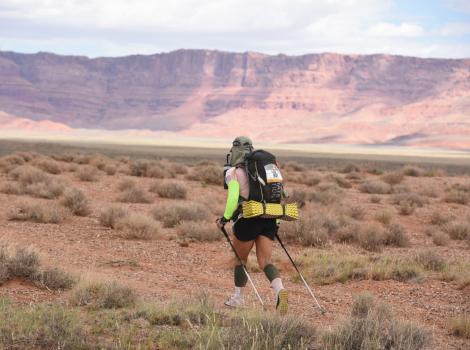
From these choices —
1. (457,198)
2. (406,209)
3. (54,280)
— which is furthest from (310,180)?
(54,280)

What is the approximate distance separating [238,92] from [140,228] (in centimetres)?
16215

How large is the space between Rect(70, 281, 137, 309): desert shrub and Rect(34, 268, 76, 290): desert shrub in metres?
0.83

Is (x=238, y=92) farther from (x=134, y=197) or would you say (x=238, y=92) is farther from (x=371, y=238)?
(x=371, y=238)

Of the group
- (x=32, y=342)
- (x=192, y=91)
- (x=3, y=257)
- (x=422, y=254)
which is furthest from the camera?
(x=192, y=91)

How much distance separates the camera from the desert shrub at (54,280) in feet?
28.2

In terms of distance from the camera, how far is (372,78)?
549 feet

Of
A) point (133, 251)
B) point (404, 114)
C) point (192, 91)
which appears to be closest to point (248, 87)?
point (192, 91)

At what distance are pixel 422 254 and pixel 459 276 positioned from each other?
143cm

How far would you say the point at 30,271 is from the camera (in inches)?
347

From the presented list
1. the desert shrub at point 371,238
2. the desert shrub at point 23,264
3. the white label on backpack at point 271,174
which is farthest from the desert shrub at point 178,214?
the white label on backpack at point 271,174

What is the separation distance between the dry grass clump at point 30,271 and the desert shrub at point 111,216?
547 cm

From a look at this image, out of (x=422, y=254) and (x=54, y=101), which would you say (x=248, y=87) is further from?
(x=422, y=254)

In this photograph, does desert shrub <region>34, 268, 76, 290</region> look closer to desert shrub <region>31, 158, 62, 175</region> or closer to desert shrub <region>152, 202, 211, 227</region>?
desert shrub <region>152, 202, 211, 227</region>

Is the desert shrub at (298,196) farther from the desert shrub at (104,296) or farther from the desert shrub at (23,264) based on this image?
the desert shrub at (104,296)
